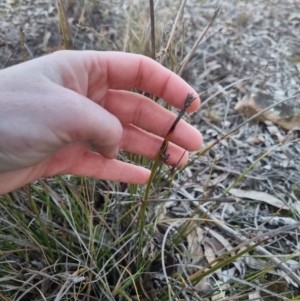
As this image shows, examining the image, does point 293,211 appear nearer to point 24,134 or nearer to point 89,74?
point 89,74

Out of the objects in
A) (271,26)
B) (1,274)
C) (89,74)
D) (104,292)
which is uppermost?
(89,74)

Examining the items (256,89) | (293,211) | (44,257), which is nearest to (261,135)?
(256,89)

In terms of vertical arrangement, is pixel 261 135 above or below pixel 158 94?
below

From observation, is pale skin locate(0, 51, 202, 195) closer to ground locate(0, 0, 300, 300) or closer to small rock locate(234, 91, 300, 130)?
ground locate(0, 0, 300, 300)

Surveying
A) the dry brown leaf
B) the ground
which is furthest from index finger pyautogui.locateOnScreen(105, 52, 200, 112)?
the dry brown leaf

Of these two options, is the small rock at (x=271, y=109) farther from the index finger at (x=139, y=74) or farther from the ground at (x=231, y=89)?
the index finger at (x=139, y=74)

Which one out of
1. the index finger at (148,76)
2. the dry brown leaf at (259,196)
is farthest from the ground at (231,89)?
the index finger at (148,76)

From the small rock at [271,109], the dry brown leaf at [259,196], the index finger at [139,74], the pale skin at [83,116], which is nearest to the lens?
the pale skin at [83,116]
